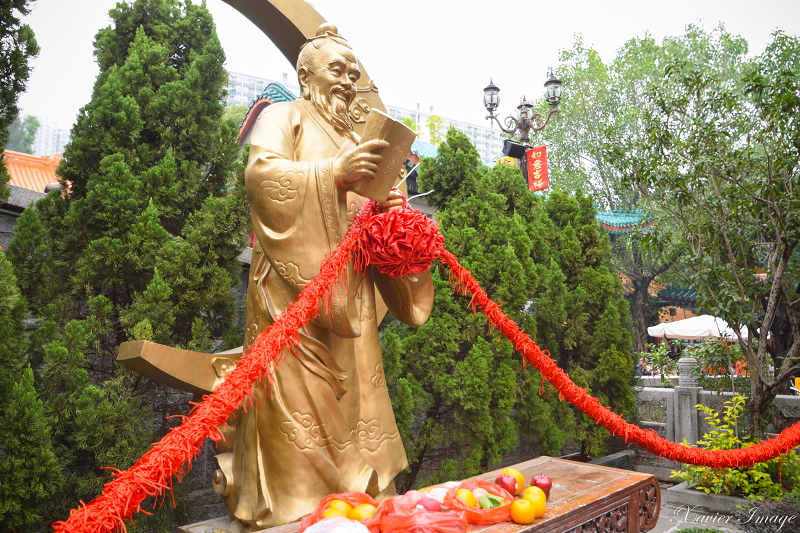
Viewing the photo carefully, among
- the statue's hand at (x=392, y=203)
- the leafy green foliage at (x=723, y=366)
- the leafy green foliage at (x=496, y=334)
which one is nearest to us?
the statue's hand at (x=392, y=203)

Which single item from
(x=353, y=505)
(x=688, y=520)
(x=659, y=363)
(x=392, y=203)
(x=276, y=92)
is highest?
(x=276, y=92)

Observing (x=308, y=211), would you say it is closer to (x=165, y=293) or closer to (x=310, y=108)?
(x=310, y=108)

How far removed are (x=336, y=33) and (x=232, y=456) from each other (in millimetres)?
2178

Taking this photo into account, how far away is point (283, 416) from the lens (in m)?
2.46

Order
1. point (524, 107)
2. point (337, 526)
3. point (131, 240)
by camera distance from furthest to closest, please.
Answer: point (524, 107), point (131, 240), point (337, 526)

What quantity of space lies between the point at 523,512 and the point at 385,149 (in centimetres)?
157

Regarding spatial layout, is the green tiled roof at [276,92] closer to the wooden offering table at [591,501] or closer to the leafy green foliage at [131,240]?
the leafy green foliage at [131,240]

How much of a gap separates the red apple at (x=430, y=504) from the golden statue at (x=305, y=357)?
54cm

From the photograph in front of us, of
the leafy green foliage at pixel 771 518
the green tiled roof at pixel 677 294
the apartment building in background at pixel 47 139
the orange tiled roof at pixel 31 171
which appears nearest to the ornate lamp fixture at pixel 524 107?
A: the leafy green foliage at pixel 771 518

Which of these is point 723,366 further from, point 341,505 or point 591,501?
point 341,505

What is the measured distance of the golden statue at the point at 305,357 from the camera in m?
2.43

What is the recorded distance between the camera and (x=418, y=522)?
1915 mm

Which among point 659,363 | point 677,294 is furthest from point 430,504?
point 677,294

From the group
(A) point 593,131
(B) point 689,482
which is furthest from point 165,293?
(A) point 593,131
